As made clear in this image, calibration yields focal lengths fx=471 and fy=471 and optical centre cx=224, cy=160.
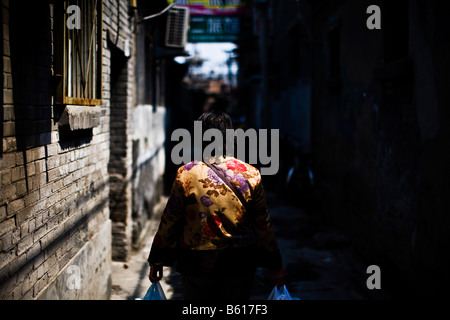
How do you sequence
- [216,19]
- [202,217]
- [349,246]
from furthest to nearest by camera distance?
[216,19]
[349,246]
[202,217]

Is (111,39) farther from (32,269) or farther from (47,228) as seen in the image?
(32,269)

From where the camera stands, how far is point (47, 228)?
3.30 meters

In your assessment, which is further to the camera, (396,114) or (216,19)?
(216,19)

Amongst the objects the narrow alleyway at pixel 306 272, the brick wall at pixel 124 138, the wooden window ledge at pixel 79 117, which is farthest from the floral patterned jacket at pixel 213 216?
the brick wall at pixel 124 138

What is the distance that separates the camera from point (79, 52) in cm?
385

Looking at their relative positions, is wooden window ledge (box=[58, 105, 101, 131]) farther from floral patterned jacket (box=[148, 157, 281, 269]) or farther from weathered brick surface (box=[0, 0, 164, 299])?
floral patterned jacket (box=[148, 157, 281, 269])

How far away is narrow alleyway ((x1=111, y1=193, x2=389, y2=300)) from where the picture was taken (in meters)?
5.46

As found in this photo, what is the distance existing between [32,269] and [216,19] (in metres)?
14.4

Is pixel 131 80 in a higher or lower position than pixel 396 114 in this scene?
higher

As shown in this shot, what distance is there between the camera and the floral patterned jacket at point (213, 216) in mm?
2934

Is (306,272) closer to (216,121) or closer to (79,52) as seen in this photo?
(216,121)

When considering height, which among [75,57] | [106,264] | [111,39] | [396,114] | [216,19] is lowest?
[106,264]

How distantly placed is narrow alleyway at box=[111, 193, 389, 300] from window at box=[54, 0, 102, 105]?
249cm

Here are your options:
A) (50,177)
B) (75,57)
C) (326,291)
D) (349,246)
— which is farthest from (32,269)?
(349,246)
